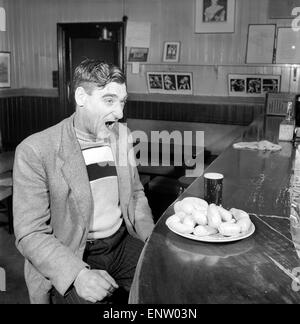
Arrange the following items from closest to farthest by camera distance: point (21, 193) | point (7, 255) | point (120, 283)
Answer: point (21, 193) → point (120, 283) → point (7, 255)

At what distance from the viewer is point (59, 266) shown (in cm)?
155

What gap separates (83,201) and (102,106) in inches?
17.6

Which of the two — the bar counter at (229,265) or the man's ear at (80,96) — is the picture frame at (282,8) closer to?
the bar counter at (229,265)

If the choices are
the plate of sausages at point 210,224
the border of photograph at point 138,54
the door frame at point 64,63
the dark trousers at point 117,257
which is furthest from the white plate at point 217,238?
the door frame at point 64,63

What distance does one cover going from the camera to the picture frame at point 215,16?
573cm

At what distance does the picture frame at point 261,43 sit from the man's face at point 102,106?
4.42m

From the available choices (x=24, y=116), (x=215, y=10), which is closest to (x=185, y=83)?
(x=215, y=10)

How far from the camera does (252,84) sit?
5.86 metres

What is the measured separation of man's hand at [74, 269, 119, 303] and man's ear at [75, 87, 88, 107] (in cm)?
76

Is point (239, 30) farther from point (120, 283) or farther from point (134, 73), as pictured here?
point (120, 283)

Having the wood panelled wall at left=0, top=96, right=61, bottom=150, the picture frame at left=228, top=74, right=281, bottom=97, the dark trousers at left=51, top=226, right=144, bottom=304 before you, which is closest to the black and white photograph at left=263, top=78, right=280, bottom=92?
the picture frame at left=228, top=74, right=281, bottom=97

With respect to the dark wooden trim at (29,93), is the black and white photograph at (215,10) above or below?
above
